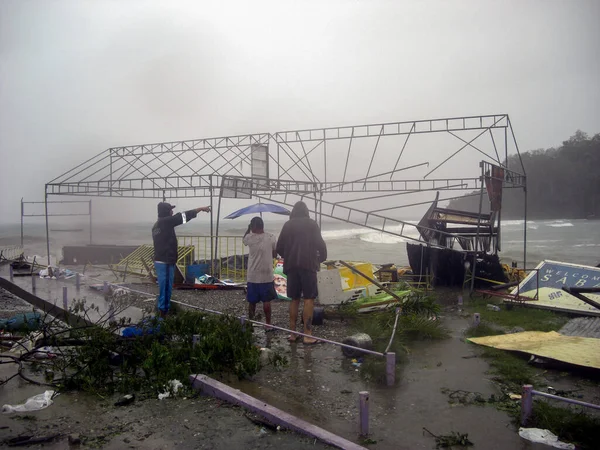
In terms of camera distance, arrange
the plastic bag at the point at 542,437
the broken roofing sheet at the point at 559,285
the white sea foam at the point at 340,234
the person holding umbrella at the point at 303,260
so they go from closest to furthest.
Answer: the plastic bag at the point at 542,437 → the person holding umbrella at the point at 303,260 → the broken roofing sheet at the point at 559,285 → the white sea foam at the point at 340,234

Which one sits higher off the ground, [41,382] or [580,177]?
[580,177]

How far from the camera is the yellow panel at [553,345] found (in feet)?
16.5

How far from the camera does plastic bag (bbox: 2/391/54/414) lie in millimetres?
4125

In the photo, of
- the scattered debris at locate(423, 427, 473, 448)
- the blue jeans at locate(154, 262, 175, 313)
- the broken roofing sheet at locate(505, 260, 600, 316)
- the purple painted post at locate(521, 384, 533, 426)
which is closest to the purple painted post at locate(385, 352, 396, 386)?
the scattered debris at locate(423, 427, 473, 448)

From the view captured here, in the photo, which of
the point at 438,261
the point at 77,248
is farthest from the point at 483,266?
the point at 77,248

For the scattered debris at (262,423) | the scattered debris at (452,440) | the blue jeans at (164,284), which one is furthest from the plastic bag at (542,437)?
the blue jeans at (164,284)

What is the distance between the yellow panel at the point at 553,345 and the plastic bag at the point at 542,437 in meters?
1.76

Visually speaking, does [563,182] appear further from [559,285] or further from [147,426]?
[147,426]

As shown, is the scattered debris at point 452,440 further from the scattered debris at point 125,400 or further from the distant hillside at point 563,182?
the distant hillside at point 563,182

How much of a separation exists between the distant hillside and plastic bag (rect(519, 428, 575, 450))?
5867cm

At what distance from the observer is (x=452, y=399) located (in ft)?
14.3

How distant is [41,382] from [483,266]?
9.22 meters

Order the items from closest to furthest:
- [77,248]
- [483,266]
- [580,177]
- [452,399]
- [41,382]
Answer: [452,399]
[41,382]
[483,266]
[77,248]
[580,177]

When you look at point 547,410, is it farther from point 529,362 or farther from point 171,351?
Answer: point 171,351
